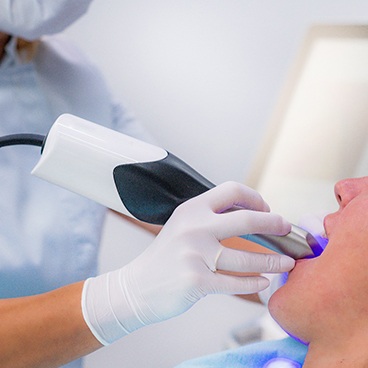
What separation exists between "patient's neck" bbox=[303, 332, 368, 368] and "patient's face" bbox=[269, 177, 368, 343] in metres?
0.02

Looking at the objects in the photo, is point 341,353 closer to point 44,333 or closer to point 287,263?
point 287,263

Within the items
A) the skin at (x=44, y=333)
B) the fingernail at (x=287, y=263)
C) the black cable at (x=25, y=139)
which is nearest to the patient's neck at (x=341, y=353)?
the fingernail at (x=287, y=263)

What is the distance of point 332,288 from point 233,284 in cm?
16

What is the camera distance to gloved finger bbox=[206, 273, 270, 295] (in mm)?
980

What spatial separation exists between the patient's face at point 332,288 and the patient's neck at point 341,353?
0.02 m

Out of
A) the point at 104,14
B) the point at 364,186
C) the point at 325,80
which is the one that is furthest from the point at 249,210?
the point at 104,14

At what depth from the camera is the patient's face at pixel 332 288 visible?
0.93 meters

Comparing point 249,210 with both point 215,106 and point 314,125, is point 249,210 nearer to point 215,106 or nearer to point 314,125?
point 314,125

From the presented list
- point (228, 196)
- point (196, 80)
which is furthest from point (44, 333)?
point (196, 80)

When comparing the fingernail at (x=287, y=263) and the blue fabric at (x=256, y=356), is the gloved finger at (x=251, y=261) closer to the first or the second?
the fingernail at (x=287, y=263)

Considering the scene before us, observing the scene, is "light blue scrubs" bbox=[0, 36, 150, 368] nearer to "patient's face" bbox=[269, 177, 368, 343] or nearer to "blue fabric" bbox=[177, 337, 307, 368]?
"blue fabric" bbox=[177, 337, 307, 368]

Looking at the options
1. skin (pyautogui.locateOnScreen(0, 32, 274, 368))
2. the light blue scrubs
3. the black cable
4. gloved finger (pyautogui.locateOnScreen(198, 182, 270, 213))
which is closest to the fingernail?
gloved finger (pyautogui.locateOnScreen(198, 182, 270, 213))

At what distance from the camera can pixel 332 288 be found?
0.94 metres

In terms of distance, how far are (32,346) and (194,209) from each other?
0.35 metres
